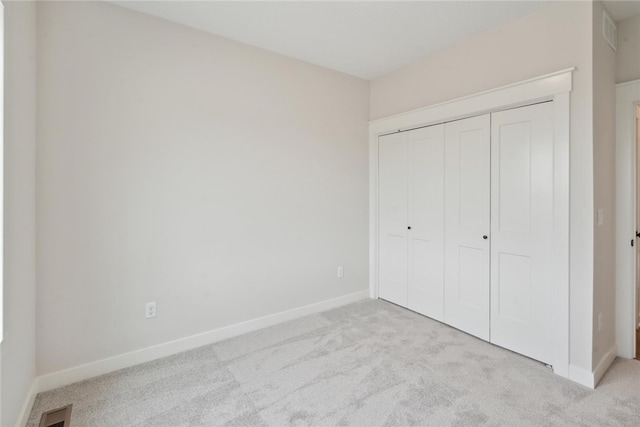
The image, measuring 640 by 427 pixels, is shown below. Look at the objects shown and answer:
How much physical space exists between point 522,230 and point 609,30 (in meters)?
1.52

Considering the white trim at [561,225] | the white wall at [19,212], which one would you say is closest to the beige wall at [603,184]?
the white trim at [561,225]

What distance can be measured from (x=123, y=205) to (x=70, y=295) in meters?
0.67

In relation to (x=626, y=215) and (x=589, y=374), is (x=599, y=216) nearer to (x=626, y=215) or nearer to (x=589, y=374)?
(x=626, y=215)

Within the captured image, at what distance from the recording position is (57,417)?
5.82ft

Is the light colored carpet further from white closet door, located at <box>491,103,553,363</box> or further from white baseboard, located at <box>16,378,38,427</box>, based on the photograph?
white closet door, located at <box>491,103,553,363</box>

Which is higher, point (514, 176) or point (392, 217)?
point (514, 176)

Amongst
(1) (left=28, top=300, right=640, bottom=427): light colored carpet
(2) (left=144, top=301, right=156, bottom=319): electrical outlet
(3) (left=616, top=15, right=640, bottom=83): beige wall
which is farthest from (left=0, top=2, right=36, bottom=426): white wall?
(3) (left=616, top=15, right=640, bottom=83): beige wall

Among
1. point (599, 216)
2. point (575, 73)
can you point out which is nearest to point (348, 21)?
point (575, 73)

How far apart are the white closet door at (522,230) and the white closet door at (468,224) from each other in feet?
0.23

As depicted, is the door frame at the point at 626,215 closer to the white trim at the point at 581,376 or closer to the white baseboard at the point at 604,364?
the white baseboard at the point at 604,364

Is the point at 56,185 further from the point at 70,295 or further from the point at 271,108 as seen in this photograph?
the point at 271,108

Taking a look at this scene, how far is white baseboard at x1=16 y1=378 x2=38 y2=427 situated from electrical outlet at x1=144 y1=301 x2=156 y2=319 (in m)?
0.68

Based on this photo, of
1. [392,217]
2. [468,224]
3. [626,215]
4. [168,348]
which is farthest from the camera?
[392,217]

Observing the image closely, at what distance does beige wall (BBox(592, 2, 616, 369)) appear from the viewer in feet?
6.79
